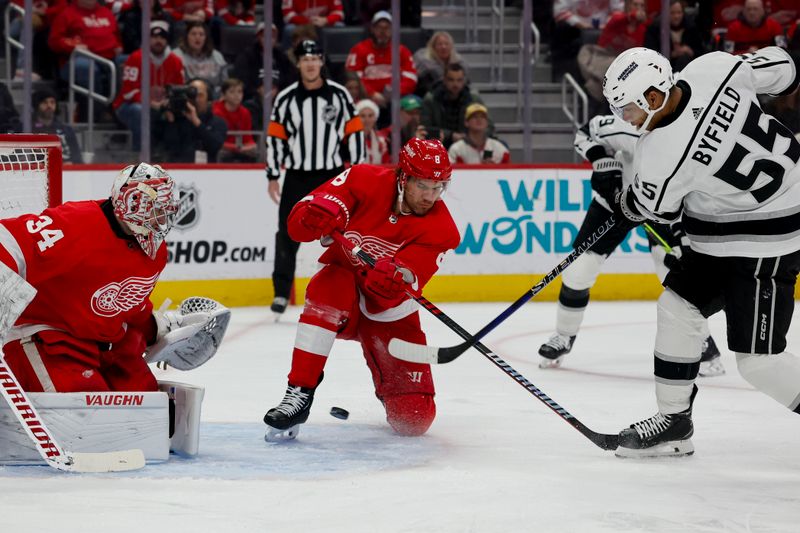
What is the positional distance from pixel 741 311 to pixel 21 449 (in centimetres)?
174

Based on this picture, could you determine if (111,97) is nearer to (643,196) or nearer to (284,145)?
(284,145)

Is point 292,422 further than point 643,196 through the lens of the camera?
Yes

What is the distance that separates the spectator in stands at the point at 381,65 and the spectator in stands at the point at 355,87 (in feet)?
0.14

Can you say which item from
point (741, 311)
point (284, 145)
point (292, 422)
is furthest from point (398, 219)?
point (284, 145)

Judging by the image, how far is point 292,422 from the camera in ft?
10.9

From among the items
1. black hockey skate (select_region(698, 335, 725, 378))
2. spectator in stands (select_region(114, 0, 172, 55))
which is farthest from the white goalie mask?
spectator in stands (select_region(114, 0, 172, 55))

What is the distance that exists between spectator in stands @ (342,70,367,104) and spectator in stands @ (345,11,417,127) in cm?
4

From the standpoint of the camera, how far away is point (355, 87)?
7.02 m

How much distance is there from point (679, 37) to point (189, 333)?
15.4ft

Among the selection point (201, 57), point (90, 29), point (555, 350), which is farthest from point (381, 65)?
point (555, 350)

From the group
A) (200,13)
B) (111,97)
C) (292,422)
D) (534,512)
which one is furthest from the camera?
(200,13)

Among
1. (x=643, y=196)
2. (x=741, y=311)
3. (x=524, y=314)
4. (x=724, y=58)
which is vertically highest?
(x=724, y=58)

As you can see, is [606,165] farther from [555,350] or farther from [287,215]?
[287,215]

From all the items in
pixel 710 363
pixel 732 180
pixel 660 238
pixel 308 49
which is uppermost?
pixel 308 49
